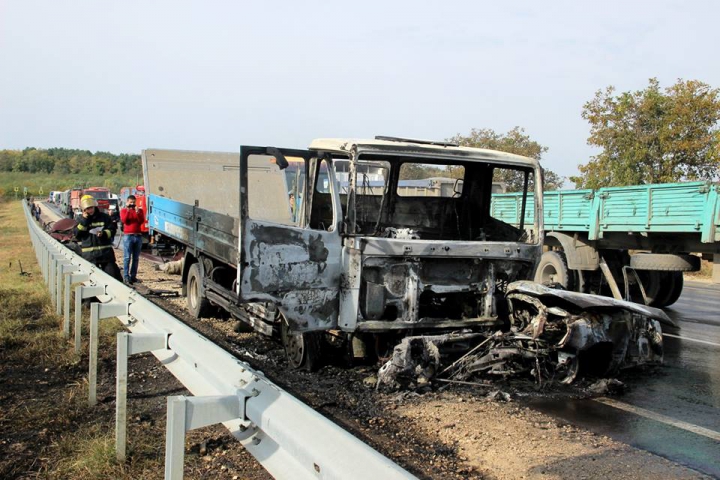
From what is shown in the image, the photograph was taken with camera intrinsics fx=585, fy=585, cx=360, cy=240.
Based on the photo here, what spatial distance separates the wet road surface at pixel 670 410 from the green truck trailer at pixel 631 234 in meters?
1.75

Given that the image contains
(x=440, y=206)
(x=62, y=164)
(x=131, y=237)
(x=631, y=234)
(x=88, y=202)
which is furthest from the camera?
(x=62, y=164)

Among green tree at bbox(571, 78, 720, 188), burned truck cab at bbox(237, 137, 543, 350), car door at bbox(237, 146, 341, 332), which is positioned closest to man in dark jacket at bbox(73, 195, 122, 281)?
burned truck cab at bbox(237, 137, 543, 350)

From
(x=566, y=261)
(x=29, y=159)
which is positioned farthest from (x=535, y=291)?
(x=29, y=159)

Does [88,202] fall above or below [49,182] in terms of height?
above

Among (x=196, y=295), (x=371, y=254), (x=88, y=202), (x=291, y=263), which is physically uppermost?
(x=88, y=202)

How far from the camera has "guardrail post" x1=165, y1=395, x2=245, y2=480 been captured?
2160mm

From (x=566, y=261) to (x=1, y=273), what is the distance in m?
11.7

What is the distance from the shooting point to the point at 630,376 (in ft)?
20.7

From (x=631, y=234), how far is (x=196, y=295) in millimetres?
7151

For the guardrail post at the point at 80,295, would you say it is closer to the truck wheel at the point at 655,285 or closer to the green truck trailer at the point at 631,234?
the green truck trailer at the point at 631,234

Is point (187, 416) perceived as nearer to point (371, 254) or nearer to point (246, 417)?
point (246, 417)

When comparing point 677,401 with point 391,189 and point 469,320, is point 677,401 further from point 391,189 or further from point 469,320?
point 391,189

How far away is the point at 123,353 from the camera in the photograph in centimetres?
327

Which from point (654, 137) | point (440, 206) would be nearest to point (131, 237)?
point (440, 206)
